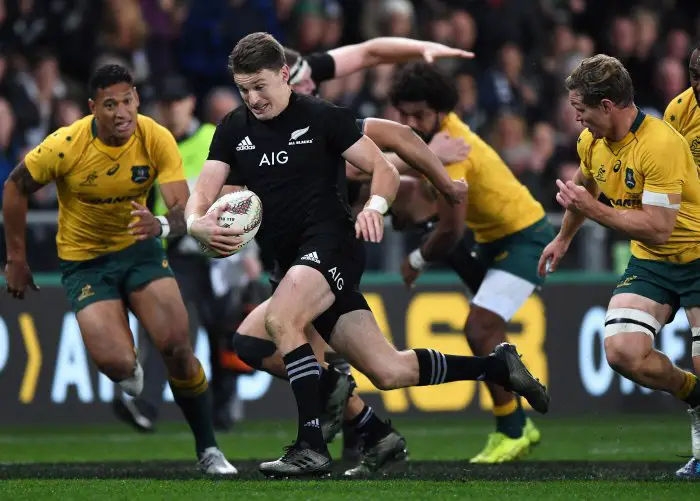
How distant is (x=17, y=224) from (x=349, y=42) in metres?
8.55

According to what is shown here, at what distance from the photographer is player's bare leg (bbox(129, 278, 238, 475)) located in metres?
8.59

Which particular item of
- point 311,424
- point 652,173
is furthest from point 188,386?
point 652,173

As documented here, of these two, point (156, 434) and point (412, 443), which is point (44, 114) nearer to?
point (156, 434)

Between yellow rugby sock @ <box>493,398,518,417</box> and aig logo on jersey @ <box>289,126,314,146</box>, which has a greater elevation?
aig logo on jersey @ <box>289,126,314,146</box>

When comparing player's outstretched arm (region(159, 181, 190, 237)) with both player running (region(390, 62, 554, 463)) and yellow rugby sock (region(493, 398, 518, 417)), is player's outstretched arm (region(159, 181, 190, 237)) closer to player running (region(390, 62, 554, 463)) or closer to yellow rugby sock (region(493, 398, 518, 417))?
player running (region(390, 62, 554, 463))

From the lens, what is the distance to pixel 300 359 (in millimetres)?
7367

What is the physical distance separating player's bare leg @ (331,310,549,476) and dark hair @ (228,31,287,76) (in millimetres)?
1436

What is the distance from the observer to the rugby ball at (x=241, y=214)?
24.1 feet

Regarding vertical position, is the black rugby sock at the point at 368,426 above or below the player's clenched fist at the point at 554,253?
below

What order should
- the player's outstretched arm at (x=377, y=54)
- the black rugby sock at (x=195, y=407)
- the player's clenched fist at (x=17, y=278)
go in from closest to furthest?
1. the player's clenched fist at (x=17, y=278)
2. the black rugby sock at (x=195, y=407)
3. the player's outstretched arm at (x=377, y=54)

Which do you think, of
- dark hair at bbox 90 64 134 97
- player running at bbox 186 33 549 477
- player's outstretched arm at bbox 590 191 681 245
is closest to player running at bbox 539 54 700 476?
player's outstretched arm at bbox 590 191 681 245

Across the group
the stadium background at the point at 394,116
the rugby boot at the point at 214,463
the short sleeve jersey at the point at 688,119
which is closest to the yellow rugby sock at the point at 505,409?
the stadium background at the point at 394,116

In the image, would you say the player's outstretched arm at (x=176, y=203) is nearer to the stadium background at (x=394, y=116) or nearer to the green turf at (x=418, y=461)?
the green turf at (x=418, y=461)

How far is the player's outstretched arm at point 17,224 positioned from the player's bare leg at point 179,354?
689 millimetres
